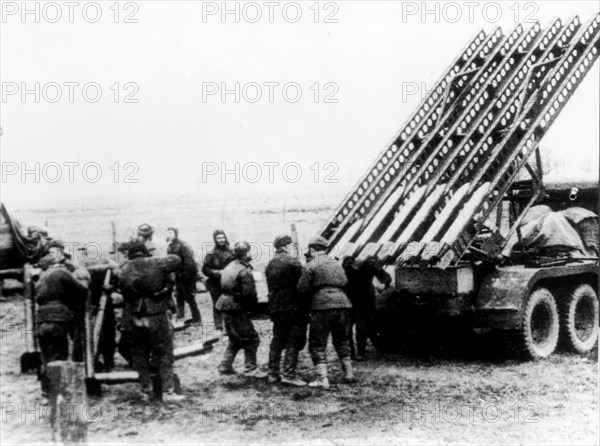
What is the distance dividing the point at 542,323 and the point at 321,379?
3.19m

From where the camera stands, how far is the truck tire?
9078 mm

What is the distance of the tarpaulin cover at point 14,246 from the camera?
1382 cm

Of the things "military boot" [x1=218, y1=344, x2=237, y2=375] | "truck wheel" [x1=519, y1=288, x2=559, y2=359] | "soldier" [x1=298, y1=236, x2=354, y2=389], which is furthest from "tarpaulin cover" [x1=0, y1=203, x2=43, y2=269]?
"truck wheel" [x1=519, y1=288, x2=559, y2=359]

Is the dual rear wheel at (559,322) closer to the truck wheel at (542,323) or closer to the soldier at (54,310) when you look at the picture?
the truck wheel at (542,323)

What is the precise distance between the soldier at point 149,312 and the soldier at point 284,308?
1.22 metres

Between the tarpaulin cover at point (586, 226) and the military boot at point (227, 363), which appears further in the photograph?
the tarpaulin cover at point (586, 226)

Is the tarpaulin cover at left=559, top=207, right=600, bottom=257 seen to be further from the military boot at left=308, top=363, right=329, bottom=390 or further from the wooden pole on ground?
the wooden pole on ground

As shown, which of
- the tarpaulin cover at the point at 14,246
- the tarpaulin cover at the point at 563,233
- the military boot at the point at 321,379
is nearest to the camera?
the military boot at the point at 321,379

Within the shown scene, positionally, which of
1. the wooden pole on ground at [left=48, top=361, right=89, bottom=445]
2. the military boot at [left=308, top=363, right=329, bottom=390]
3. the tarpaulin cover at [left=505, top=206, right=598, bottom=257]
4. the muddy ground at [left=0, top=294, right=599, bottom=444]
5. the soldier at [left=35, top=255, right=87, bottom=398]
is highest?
the tarpaulin cover at [left=505, top=206, right=598, bottom=257]

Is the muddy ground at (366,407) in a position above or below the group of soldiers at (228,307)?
below

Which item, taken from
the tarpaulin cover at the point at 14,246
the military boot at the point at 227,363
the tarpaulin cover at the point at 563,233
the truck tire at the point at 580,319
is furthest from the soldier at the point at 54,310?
the tarpaulin cover at the point at 14,246

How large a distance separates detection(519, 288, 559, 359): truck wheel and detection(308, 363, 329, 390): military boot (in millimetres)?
2559

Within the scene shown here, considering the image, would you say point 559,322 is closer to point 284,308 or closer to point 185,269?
point 284,308

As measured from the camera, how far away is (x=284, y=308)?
7.73 m
